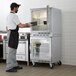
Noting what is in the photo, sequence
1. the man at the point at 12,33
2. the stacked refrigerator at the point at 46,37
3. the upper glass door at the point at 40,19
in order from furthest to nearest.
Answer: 1. the upper glass door at the point at 40,19
2. the stacked refrigerator at the point at 46,37
3. the man at the point at 12,33

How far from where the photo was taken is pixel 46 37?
5.45 m

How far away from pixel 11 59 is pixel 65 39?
195 cm

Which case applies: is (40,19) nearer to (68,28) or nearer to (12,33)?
(68,28)

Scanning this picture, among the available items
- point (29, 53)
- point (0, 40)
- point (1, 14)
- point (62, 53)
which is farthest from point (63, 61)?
point (1, 14)

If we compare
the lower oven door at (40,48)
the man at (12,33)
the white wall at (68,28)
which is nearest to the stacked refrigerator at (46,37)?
the lower oven door at (40,48)

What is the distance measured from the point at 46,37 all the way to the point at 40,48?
0.42 meters

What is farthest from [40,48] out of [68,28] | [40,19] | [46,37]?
[68,28]

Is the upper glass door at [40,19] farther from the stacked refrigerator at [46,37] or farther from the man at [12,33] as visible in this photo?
the man at [12,33]

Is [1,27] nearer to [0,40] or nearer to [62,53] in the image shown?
[0,40]

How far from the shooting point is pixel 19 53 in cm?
591

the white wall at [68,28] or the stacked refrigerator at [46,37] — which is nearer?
the stacked refrigerator at [46,37]

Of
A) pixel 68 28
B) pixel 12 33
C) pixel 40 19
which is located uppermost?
pixel 40 19

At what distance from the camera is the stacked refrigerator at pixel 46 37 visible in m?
5.44

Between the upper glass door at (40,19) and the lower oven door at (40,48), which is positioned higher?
the upper glass door at (40,19)
